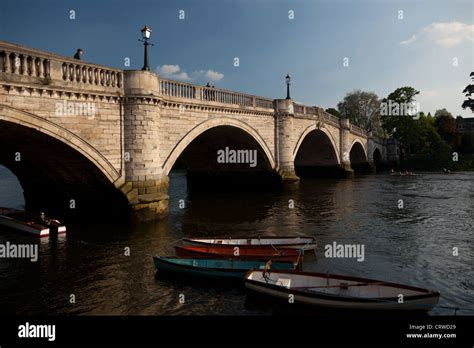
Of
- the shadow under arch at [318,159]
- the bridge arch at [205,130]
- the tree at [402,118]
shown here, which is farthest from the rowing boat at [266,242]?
the tree at [402,118]

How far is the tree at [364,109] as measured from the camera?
77.6 meters

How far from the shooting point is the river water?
865cm

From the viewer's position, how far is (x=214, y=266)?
10164mm

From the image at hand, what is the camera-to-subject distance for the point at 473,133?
64.9 meters

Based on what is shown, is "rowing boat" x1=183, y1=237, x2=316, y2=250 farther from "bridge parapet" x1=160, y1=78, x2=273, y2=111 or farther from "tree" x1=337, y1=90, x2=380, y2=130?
"tree" x1=337, y1=90, x2=380, y2=130

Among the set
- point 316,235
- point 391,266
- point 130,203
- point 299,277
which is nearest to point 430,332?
point 299,277

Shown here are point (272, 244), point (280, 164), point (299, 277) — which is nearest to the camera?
point (299, 277)

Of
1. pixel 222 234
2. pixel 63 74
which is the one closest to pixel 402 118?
pixel 222 234

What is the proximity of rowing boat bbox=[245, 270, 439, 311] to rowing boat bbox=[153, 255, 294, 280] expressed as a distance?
2.22 ft

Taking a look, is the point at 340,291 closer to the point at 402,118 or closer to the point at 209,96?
the point at 209,96

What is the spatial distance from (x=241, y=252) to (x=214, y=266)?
1.50m

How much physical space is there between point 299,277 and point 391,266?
4.10 meters

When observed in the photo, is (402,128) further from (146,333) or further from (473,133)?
(146,333)

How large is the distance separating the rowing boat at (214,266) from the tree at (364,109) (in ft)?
237
